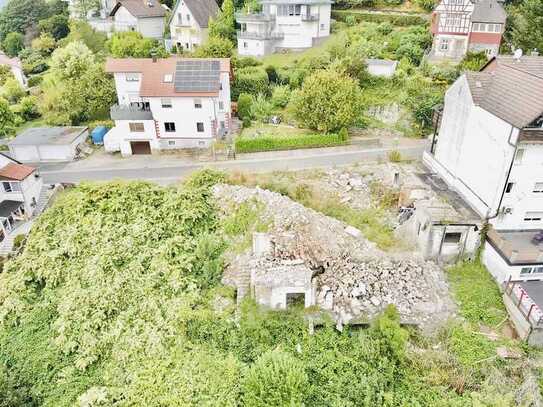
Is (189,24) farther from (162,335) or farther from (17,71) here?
(162,335)

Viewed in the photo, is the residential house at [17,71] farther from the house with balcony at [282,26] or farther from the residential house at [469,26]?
the residential house at [469,26]

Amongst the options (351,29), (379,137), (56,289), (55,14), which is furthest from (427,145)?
(55,14)

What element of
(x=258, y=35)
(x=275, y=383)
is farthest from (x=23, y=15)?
(x=275, y=383)

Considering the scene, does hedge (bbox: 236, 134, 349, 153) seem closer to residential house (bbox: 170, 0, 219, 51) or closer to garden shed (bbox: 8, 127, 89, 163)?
garden shed (bbox: 8, 127, 89, 163)

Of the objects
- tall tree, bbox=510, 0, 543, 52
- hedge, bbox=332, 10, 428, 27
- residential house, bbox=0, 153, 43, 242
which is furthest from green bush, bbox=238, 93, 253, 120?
tall tree, bbox=510, 0, 543, 52

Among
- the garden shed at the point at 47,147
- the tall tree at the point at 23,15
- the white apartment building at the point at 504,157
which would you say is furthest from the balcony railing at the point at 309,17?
the tall tree at the point at 23,15

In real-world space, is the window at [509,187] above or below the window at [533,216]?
above
